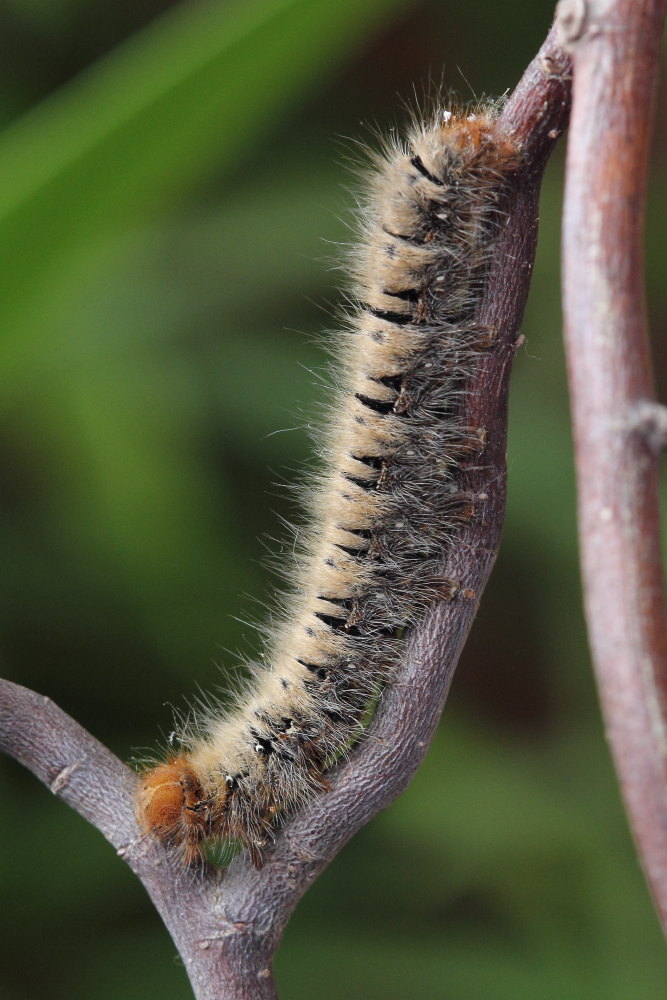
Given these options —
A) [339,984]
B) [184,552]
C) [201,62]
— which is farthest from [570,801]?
[201,62]

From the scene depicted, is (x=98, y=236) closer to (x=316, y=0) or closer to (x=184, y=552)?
(x=316, y=0)

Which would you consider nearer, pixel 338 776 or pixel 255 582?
pixel 338 776

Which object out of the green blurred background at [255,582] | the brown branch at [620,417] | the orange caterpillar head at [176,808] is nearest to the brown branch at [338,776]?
the orange caterpillar head at [176,808]

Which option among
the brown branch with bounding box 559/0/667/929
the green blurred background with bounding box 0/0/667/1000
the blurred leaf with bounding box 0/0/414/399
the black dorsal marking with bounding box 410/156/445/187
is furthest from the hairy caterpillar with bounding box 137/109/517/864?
the green blurred background with bounding box 0/0/667/1000

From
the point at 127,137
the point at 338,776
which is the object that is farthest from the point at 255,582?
the point at 127,137

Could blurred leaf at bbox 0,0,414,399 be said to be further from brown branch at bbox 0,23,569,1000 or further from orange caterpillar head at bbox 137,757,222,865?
orange caterpillar head at bbox 137,757,222,865

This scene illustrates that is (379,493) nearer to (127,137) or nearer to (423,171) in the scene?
(423,171)

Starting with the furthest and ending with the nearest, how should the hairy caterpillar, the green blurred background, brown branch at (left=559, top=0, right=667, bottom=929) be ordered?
the green blurred background < the hairy caterpillar < brown branch at (left=559, top=0, right=667, bottom=929)

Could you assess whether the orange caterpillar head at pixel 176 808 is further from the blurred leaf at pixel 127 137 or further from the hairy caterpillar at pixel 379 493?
the blurred leaf at pixel 127 137
